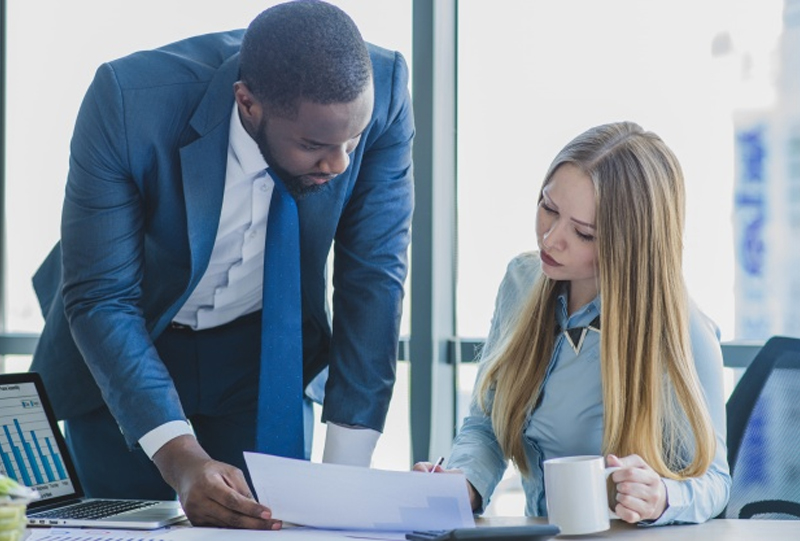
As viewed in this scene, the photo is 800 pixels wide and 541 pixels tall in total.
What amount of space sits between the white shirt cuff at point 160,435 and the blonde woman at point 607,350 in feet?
1.24

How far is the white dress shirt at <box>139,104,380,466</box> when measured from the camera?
69.3 inches

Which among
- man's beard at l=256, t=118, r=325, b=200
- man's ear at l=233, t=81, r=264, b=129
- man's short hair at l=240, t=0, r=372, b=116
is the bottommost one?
man's beard at l=256, t=118, r=325, b=200

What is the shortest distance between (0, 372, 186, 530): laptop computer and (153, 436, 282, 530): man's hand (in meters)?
0.05

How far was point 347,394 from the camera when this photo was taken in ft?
6.00

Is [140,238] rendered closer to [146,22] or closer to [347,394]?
[347,394]

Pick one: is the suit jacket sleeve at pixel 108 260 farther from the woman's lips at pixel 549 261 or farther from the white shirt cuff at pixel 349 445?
the woman's lips at pixel 549 261

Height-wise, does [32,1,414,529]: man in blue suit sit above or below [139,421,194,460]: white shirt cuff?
above

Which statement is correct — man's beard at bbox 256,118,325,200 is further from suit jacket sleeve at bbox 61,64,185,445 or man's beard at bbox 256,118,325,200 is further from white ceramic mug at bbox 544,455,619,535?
white ceramic mug at bbox 544,455,619,535

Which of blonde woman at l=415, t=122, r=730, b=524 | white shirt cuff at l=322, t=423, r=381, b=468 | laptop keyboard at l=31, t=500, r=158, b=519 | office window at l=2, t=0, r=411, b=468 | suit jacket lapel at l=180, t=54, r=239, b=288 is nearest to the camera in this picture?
laptop keyboard at l=31, t=500, r=158, b=519

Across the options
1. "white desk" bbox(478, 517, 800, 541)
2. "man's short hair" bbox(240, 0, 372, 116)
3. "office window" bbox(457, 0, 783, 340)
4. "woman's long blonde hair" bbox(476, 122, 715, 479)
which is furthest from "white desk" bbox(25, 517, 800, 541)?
"office window" bbox(457, 0, 783, 340)

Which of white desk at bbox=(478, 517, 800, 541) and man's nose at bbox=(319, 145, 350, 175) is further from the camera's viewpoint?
man's nose at bbox=(319, 145, 350, 175)

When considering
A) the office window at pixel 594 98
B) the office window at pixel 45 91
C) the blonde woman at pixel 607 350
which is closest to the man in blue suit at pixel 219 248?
the blonde woman at pixel 607 350

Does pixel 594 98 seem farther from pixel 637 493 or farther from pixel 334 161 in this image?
pixel 637 493

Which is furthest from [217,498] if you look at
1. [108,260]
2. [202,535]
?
[108,260]
